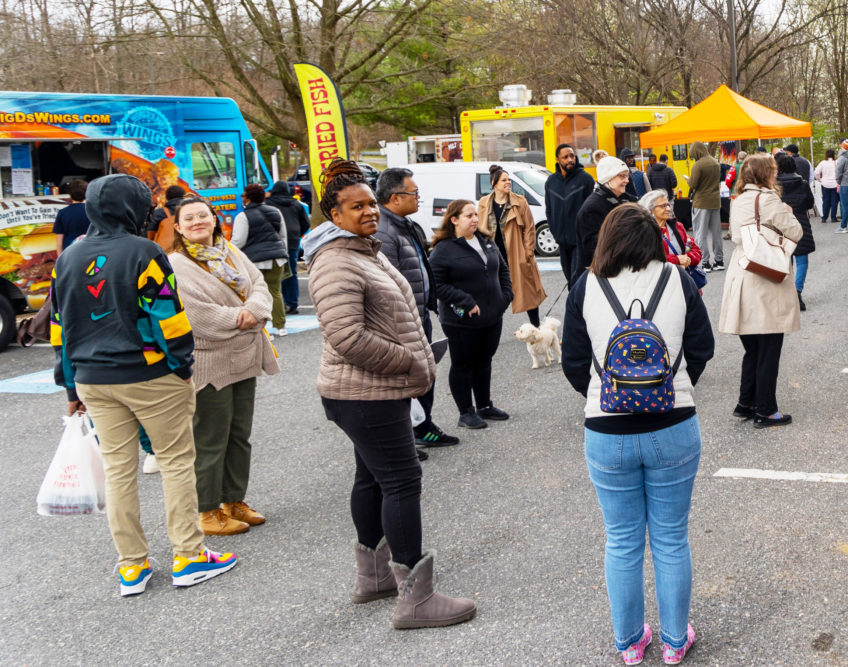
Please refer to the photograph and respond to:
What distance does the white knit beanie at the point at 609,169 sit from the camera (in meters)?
7.01

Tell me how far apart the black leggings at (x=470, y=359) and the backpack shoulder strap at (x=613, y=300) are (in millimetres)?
3209

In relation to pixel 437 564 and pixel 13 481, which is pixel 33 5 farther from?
pixel 437 564

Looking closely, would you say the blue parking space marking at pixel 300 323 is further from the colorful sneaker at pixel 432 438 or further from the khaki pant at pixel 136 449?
the khaki pant at pixel 136 449

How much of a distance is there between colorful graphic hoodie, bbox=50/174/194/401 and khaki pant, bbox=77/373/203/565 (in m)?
0.08

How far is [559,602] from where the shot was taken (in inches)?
156

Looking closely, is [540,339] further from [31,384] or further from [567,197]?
[31,384]

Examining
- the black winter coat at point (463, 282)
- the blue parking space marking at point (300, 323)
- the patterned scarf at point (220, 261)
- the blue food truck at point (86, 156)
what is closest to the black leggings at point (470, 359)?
the black winter coat at point (463, 282)

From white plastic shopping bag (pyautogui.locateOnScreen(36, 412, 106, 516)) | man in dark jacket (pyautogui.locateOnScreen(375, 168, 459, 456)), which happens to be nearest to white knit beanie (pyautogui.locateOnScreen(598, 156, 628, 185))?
man in dark jacket (pyautogui.locateOnScreen(375, 168, 459, 456))

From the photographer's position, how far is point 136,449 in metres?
4.32

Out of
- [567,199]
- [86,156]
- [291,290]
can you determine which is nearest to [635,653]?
[567,199]

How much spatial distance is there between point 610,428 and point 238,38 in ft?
58.1

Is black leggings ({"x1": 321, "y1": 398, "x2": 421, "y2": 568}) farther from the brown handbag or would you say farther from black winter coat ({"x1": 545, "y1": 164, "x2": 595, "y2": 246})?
black winter coat ({"x1": 545, "y1": 164, "x2": 595, "y2": 246})

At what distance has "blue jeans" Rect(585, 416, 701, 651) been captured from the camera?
3154mm

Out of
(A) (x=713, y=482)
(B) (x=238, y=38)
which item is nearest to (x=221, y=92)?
(B) (x=238, y=38)
